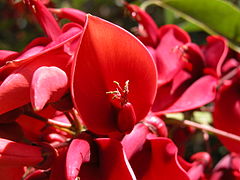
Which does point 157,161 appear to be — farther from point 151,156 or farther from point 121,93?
point 121,93

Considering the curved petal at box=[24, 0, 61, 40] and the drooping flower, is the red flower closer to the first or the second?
the curved petal at box=[24, 0, 61, 40]

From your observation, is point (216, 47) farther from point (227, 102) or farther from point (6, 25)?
point (6, 25)

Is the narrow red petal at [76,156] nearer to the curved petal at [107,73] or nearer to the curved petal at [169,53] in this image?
the curved petal at [107,73]

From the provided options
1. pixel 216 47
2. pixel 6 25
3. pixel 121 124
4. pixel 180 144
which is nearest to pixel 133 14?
pixel 216 47

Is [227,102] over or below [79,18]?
below

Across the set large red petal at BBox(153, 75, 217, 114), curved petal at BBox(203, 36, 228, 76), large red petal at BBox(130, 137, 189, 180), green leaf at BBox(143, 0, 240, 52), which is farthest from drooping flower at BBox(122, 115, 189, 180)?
green leaf at BBox(143, 0, 240, 52)

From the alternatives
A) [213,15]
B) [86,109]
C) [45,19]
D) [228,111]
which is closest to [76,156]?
[86,109]
